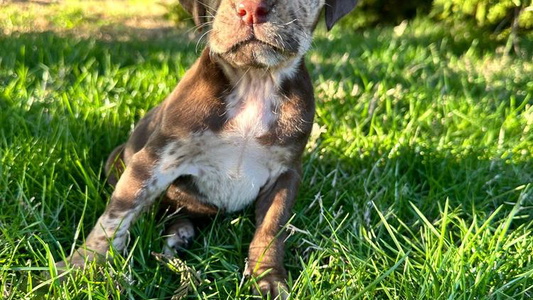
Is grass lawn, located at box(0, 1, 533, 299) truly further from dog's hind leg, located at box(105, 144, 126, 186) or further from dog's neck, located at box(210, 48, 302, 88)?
dog's neck, located at box(210, 48, 302, 88)

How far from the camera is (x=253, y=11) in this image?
6.97 feet

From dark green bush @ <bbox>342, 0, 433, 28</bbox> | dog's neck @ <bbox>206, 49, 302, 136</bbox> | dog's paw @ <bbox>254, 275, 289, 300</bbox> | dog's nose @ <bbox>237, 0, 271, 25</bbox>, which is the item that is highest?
dog's nose @ <bbox>237, 0, 271, 25</bbox>

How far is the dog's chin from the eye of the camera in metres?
2.22

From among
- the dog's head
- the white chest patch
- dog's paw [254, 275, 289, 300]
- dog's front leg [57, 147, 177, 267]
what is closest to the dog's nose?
the dog's head

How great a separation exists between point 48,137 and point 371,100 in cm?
208

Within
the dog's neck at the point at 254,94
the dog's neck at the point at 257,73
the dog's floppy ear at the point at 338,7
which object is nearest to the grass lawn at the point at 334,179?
the dog's neck at the point at 254,94

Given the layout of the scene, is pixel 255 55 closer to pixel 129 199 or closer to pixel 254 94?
pixel 254 94

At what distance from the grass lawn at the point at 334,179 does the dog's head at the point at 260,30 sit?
647 millimetres

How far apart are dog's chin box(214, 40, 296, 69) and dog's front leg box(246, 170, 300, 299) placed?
583 millimetres

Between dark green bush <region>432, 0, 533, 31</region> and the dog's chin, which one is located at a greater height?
the dog's chin

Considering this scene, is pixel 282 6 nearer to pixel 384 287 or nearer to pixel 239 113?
pixel 239 113

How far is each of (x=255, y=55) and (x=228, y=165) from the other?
1.79 ft

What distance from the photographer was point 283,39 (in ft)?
7.34

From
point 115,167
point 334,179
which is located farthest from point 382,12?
point 115,167
